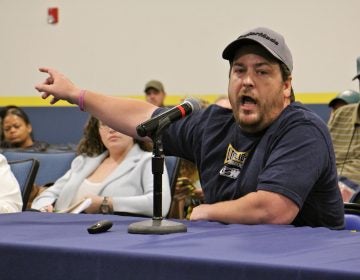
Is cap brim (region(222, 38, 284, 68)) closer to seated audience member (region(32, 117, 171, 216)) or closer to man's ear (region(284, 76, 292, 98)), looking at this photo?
man's ear (region(284, 76, 292, 98))

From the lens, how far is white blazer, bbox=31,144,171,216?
3.60 metres

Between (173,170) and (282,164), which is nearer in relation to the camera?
(282,164)

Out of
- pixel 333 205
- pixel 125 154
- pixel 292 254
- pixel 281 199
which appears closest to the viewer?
pixel 292 254

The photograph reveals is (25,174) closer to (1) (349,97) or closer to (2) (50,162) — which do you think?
(2) (50,162)

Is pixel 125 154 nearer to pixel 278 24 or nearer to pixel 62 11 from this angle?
pixel 278 24

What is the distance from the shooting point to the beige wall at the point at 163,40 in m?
6.70

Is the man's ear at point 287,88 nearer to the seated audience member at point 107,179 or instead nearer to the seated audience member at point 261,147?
the seated audience member at point 261,147

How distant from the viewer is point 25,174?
130 inches

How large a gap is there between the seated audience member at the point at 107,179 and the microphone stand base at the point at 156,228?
182 cm

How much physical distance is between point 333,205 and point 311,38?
4.80 metres

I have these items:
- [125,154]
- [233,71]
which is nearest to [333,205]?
[233,71]

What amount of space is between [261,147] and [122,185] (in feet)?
5.47

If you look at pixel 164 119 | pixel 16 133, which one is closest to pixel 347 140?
pixel 164 119

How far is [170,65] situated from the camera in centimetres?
755
